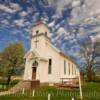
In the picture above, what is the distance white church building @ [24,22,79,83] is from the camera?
85.1 ft

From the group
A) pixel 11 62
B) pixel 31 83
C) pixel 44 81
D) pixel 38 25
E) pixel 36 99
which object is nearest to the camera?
pixel 36 99

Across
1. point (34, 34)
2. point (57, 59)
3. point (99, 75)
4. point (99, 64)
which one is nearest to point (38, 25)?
point (34, 34)

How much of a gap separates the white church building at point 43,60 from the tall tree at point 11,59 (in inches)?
270

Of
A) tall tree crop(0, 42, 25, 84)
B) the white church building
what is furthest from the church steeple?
tall tree crop(0, 42, 25, 84)

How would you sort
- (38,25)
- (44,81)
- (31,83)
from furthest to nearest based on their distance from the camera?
(38,25)
(44,81)
(31,83)

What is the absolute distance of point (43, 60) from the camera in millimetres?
26703

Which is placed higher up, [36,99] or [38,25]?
[38,25]

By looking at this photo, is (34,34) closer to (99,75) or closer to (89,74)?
Result: (89,74)

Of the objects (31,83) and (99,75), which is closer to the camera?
(31,83)

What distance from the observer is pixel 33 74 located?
27.4 metres

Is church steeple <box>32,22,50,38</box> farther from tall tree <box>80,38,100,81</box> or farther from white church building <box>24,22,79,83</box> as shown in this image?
tall tree <box>80,38,100,81</box>

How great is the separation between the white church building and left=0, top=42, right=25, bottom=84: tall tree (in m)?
6.86

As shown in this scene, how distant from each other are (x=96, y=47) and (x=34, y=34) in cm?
1999

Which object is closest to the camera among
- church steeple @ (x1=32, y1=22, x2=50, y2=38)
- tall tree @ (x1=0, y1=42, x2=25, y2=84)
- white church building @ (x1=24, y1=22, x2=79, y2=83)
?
white church building @ (x1=24, y1=22, x2=79, y2=83)
